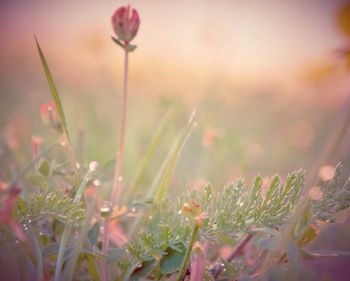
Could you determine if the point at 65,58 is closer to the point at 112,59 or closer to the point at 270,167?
the point at 112,59

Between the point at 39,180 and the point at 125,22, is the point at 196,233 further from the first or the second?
the point at 125,22

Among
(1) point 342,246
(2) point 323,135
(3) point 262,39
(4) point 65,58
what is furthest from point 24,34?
(1) point 342,246

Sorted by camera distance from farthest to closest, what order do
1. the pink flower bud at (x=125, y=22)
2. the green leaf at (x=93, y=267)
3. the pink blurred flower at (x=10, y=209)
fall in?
the pink flower bud at (x=125, y=22), the green leaf at (x=93, y=267), the pink blurred flower at (x=10, y=209)

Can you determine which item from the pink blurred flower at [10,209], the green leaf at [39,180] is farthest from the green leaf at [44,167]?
the pink blurred flower at [10,209]

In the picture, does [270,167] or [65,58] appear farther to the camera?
[65,58]

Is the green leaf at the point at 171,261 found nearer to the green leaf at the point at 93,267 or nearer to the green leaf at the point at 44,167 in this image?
the green leaf at the point at 93,267

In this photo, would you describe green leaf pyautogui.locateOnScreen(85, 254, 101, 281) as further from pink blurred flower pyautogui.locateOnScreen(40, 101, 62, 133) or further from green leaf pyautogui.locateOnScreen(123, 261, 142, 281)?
pink blurred flower pyautogui.locateOnScreen(40, 101, 62, 133)

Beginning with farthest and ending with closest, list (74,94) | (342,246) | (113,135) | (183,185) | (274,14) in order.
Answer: (274,14)
(74,94)
(113,135)
(183,185)
(342,246)

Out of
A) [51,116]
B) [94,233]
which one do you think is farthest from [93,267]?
[51,116]
